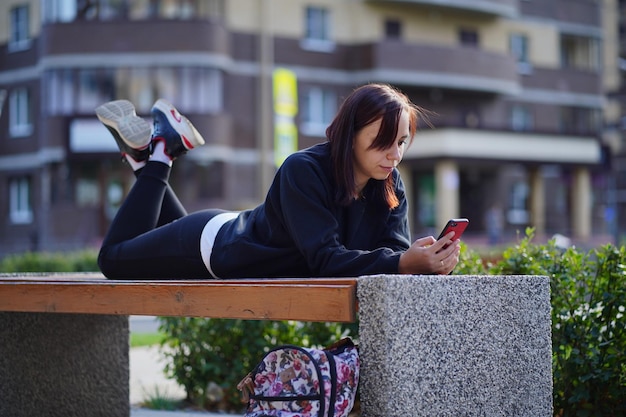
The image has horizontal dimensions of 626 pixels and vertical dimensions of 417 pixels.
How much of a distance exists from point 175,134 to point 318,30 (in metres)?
33.1

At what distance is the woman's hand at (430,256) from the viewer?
3.31 metres

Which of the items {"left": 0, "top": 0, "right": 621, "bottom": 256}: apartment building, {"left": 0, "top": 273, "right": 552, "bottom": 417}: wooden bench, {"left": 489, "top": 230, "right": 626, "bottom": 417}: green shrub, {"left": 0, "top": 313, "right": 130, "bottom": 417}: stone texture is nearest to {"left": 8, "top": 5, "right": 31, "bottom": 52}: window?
{"left": 0, "top": 0, "right": 621, "bottom": 256}: apartment building

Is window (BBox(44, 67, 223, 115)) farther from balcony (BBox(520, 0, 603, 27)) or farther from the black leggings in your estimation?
the black leggings

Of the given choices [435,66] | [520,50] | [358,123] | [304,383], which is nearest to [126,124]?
[358,123]

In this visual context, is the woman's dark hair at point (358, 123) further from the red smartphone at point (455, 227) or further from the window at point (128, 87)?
the window at point (128, 87)

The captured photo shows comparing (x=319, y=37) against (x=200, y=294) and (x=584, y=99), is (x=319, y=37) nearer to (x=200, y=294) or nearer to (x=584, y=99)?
(x=584, y=99)

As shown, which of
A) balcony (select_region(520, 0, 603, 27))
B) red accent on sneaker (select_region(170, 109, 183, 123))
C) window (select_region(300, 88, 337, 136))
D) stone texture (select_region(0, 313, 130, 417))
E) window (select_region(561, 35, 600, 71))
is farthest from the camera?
window (select_region(561, 35, 600, 71))

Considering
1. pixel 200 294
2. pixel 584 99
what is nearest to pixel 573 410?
pixel 200 294

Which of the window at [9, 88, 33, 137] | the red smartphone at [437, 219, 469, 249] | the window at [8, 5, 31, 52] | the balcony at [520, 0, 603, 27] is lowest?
the red smartphone at [437, 219, 469, 249]

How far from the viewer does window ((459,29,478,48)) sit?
40.3 metres

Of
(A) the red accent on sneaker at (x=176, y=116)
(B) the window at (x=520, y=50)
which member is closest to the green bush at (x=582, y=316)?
(A) the red accent on sneaker at (x=176, y=116)

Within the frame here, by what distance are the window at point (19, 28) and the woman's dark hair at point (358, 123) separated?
34565 mm

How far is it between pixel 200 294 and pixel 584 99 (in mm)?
43400

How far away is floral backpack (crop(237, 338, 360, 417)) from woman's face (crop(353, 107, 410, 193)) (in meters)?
0.78
